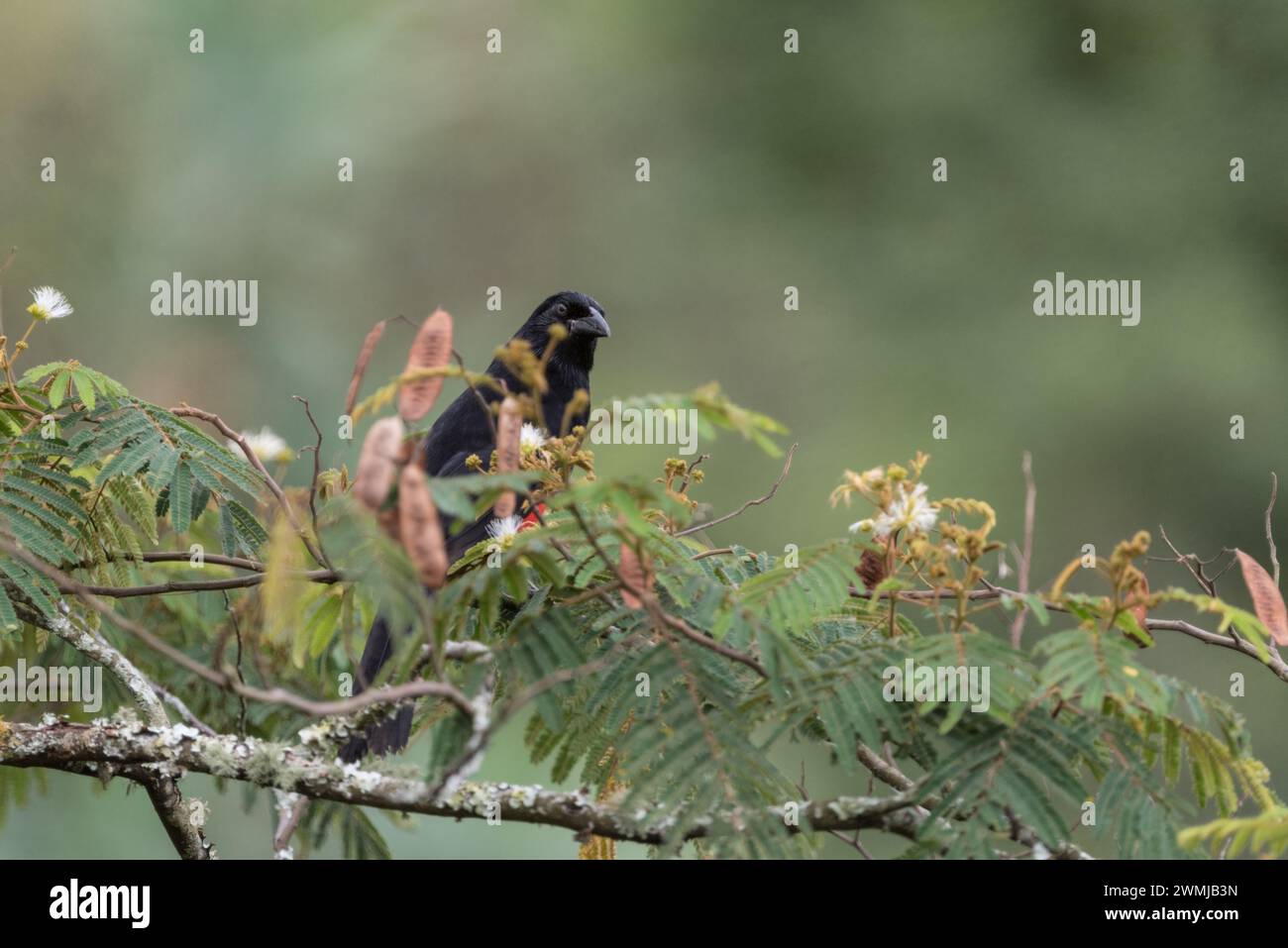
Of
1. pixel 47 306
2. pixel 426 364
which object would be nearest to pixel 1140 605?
pixel 426 364

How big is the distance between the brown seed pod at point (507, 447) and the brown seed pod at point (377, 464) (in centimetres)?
21

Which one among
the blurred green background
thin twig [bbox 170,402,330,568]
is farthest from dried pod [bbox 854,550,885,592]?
the blurred green background

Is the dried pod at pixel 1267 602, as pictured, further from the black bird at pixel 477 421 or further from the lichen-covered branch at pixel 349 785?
the black bird at pixel 477 421

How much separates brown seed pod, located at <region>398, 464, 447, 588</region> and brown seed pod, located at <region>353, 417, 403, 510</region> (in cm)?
3

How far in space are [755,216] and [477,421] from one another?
24.3 feet

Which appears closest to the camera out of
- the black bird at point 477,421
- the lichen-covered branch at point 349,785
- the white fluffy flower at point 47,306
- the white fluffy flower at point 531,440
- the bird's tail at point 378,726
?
the lichen-covered branch at point 349,785

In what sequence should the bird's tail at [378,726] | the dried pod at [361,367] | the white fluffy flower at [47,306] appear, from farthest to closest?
the white fluffy flower at [47,306] < the bird's tail at [378,726] < the dried pod at [361,367]

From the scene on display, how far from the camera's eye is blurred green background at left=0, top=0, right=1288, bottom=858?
8.96 metres

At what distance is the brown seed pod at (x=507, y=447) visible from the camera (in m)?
1.81

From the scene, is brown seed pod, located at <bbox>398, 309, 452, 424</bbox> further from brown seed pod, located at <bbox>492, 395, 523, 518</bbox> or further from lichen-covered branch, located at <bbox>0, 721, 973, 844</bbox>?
lichen-covered branch, located at <bbox>0, 721, 973, 844</bbox>

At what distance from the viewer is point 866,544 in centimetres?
216

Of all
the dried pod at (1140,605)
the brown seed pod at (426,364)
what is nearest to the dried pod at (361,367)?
the brown seed pod at (426,364)

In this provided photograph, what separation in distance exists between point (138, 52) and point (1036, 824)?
35.7ft

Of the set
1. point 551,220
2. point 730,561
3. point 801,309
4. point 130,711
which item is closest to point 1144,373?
point 801,309
